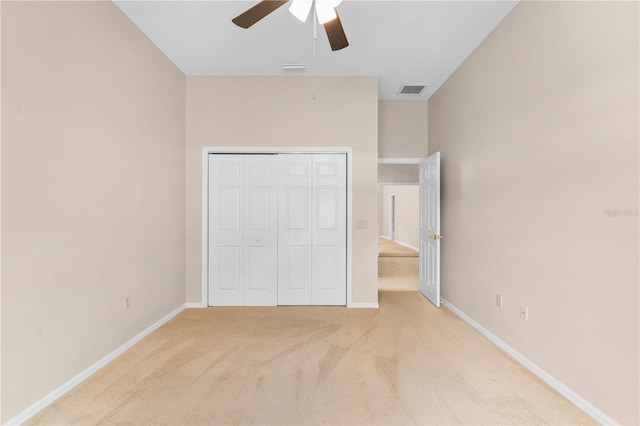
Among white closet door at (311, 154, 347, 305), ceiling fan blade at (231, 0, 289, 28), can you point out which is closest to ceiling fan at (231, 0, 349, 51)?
ceiling fan blade at (231, 0, 289, 28)

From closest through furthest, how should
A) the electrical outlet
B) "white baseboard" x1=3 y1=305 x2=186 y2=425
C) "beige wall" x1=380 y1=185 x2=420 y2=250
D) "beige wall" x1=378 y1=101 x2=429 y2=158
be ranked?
"white baseboard" x1=3 y1=305 x2=186 y2=425 < the electrical outlet < "beige wall" x1=378 y1=101 x2=429 y2=158 < "beige wall" x1=380 y1=185 x2=420 y2=250

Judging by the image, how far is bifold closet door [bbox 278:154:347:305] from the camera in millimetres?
4160

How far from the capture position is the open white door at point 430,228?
4059mm

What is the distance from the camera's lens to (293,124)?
4098 millimetres

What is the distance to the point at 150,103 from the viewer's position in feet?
10.7

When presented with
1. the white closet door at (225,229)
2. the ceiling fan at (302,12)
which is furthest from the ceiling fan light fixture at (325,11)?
the white closet door at (225,229)

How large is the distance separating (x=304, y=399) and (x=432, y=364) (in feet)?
3.75

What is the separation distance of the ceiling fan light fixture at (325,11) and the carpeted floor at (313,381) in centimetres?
252

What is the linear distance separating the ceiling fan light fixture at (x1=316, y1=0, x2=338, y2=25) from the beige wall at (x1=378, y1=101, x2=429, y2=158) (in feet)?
9.77

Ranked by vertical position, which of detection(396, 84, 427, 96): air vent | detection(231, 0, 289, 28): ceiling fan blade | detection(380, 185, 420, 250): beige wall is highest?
detection(396, 84, 427, 96): air vent

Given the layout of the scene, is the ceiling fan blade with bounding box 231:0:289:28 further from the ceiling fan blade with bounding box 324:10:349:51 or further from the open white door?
the open white door

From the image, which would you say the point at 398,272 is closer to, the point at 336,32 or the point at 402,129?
the point at 402,129

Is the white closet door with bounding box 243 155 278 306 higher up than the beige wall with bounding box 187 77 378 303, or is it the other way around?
the beige wall with bounding box 187 77 378 303

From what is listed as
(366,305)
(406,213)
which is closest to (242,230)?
(366,305)
